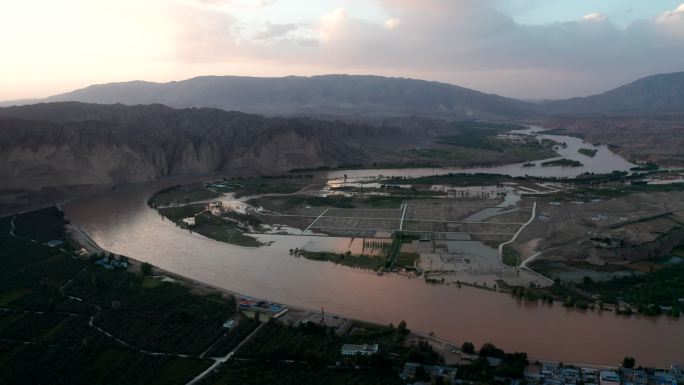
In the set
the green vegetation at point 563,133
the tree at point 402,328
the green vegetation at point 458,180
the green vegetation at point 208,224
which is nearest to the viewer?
the tree at point 402,328

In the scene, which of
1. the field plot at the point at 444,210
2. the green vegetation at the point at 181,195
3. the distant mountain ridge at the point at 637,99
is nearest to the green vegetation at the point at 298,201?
the field plot at the point at 444,210

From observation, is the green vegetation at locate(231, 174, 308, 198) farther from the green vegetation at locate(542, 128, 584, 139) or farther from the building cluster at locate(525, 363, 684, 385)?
the green vegetation at locate(542, 128, 584, 139)

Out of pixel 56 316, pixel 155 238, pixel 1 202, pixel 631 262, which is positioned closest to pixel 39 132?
pixel 1 202

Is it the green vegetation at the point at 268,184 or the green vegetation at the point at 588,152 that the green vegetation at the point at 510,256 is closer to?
the green vegetation at the point at 268,184

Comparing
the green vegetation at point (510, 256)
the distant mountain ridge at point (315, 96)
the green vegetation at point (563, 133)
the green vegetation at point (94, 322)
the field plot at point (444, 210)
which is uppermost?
the distant mountain ridge at point (315, 96)

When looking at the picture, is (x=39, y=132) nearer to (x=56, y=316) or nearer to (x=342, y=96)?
(x=56, y=316)
